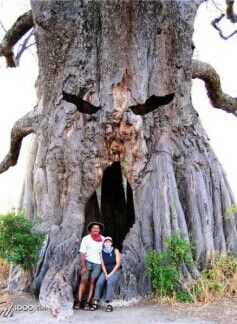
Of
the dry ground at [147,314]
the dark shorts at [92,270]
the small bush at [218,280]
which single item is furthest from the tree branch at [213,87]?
the dry ground at [147,314]

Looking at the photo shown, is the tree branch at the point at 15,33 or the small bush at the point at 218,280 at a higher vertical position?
the tree branch at the point at 15,33

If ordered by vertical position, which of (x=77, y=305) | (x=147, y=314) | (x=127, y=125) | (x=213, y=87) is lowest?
(x=147, y=314)

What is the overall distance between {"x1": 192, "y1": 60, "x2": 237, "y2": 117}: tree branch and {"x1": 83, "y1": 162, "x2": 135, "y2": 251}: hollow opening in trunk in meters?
2.39

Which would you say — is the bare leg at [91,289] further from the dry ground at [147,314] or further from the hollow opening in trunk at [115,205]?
the hollow opening in trunk at [115,205]

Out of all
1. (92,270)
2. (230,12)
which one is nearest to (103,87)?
(92,270)

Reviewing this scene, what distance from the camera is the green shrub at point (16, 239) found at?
21.8ft

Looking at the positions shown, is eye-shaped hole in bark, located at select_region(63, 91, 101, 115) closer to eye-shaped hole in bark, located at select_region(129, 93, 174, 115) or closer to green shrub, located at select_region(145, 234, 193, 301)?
eye-shaped hole in bark, located at select_region(129, 93, 174, 115)

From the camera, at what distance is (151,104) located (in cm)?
812

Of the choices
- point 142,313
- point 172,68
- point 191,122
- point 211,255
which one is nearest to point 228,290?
point 211,255

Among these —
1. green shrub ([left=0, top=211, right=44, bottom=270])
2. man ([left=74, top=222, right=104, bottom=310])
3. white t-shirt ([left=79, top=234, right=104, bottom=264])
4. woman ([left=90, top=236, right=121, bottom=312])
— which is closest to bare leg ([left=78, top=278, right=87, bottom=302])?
man ([left=74, top=222, right=104, bottom=310])

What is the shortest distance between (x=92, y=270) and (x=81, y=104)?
9.00ft

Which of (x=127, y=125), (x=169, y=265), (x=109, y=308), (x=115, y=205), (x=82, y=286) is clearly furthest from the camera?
(x=115, y=205)

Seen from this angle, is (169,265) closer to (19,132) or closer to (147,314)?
(147,314)

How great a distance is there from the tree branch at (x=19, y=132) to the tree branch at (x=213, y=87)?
3013mm
